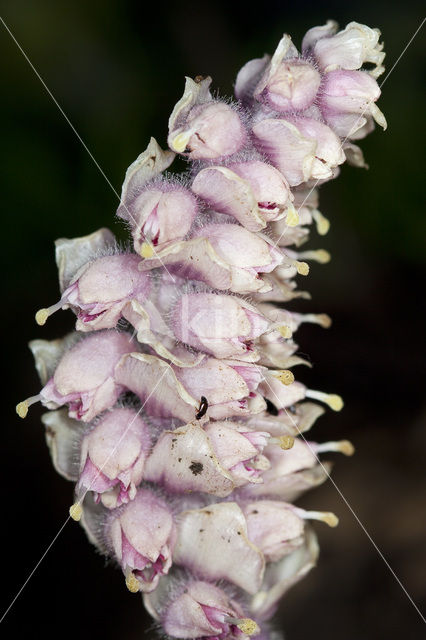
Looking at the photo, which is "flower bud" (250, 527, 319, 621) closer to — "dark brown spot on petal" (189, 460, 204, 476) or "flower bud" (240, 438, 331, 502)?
"flower bud" (240, 438, 331, 502)

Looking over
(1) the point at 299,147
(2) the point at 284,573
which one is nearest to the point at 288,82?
(1) the point at 299,147

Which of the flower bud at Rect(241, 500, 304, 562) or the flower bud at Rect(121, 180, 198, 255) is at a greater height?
the flower bud at Rect(121, 180, 198, 255)

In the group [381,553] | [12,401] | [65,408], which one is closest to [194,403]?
[65,408]

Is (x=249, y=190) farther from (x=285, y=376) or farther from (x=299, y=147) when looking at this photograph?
(x=285, y=376)

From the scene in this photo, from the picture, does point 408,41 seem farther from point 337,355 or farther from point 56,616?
point 56,616

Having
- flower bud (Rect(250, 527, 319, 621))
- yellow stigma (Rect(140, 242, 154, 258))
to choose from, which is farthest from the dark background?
yellow stigma (Rect(140, 242, 154, 258))

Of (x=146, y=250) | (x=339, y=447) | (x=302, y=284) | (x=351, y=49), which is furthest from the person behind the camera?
(x=302, y=284)

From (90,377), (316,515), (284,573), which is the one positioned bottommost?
(284,573)
